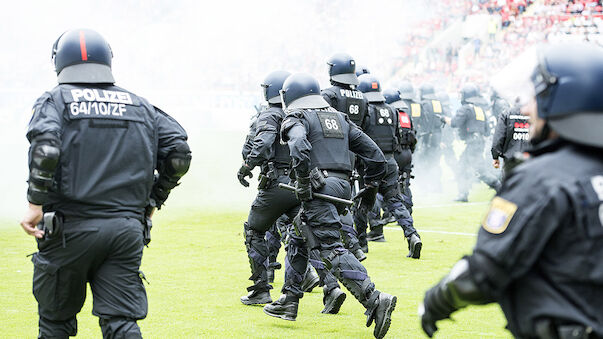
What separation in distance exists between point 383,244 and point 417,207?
4.96m

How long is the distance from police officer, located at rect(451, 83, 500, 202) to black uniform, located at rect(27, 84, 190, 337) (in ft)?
40.5

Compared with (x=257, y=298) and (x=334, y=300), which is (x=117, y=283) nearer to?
(x=334, y=300)

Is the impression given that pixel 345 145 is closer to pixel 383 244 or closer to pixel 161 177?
pixel 161 177

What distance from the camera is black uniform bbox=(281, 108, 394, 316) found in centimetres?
550

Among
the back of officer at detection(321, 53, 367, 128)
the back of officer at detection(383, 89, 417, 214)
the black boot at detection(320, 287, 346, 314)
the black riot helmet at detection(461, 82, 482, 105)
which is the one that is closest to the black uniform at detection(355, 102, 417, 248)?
the back of officer at detection(383, 89, 417, 214)

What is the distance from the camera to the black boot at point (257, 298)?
684 cm

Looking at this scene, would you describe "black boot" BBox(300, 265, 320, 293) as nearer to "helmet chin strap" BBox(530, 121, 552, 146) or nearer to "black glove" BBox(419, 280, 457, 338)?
"black glove" BBox(419, 280, 457, 338)

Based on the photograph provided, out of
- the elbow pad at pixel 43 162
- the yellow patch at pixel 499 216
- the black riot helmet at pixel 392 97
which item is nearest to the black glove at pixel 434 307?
the yellow patch at pixel 499 216

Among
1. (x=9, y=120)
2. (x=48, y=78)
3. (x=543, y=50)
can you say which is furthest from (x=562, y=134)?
(x=48, y=78)

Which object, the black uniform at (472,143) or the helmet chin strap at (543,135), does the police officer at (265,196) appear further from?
the black uniform at (472,143)

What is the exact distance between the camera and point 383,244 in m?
10.7

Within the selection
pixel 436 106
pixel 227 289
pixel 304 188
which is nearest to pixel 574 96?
pixel 304 188

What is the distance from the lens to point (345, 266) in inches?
217

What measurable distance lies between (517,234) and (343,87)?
21.0 feet
